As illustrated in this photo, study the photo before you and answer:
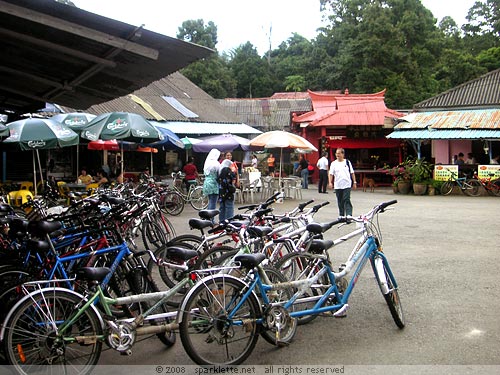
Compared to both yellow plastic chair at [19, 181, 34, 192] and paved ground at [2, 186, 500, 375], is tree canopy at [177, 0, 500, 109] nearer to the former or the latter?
yellow plastic chair at [19, 181, 34, 192]

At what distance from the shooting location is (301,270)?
4.90 meters

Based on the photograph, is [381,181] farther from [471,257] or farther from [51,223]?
[51,223]

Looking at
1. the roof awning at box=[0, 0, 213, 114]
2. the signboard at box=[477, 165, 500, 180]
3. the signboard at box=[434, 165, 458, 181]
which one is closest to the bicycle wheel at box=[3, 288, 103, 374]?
the roof awning at box=[0, 0, 213, 114]

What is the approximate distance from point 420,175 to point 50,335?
741 inches

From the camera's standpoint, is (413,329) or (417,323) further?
(417,323)

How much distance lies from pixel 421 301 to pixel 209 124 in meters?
21.7

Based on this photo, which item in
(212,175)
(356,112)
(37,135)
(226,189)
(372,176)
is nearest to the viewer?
(226,189)

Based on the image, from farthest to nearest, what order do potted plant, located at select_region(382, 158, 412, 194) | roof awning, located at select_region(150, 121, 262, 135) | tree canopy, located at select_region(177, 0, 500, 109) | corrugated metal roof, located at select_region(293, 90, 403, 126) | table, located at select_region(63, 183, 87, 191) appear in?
tree canopy, located at select_region(177, 0, 500, 109) < corrugated metal roof, located at select_region(293, 90, 403, 126) < roof awning, located at select_region(150, 121, 262, 135) < potted plant, located at select_region(382, 158, 412, 194) < table, located at select_region(63, 183, 87, 191)

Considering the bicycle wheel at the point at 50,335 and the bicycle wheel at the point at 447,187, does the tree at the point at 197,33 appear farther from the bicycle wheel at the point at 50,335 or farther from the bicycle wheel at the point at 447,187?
the bicycle wheel at the point at 50,335

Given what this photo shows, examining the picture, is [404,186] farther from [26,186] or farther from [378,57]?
[378,57]

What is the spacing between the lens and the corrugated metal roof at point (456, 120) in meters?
21.3

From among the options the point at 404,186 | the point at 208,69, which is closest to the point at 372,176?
the point at 404,186

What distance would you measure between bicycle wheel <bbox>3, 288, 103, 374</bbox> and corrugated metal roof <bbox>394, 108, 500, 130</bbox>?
2047 centimetres

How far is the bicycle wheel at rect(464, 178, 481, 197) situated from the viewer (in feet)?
64.3
